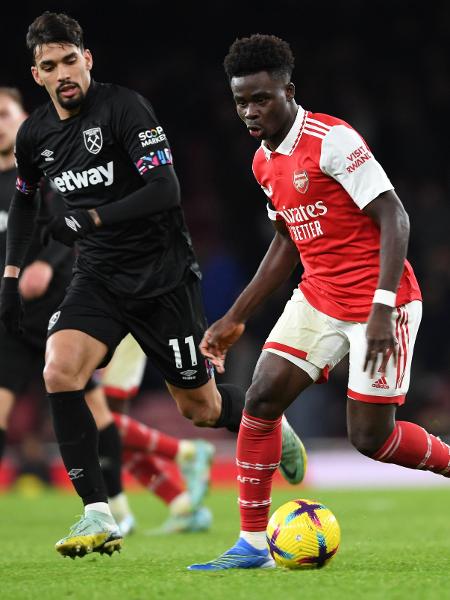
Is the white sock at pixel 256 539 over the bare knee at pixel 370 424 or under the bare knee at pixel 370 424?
under

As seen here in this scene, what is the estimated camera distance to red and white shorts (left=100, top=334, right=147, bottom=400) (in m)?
7.80

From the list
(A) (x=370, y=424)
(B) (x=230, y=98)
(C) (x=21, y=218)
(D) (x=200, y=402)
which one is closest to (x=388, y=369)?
(A) (x=370, y=424)

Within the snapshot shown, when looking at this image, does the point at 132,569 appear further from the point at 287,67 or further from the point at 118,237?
the point at 287,67

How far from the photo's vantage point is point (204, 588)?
4.00m

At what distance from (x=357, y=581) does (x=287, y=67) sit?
2043 mm

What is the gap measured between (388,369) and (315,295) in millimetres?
477

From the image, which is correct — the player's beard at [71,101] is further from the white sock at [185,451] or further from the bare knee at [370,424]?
the white sock at [185,451]

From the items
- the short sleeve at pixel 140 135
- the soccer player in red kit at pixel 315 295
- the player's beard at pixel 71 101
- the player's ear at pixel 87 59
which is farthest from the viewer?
the player's ear at pixel 87 59

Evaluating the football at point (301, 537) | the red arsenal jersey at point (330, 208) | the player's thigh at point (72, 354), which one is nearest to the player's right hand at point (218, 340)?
the red arsenal jersey at point (330, 208)

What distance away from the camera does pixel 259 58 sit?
4.64 metres

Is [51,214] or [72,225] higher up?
[72,225]

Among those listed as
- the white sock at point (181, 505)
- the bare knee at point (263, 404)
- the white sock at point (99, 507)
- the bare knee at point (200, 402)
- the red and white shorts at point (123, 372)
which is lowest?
the white sock at point (181, 505)

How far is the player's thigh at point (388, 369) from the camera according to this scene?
4.66 meters

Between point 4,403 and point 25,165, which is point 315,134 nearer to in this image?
point 25,165
